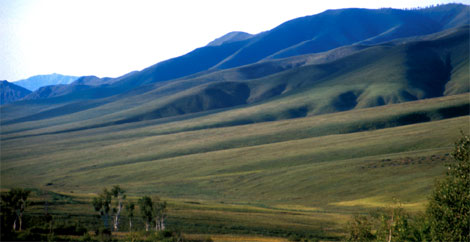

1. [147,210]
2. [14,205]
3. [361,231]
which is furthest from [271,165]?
[361,231]

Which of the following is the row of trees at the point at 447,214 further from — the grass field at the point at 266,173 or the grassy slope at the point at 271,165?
the grassy slope at the point at 271,165

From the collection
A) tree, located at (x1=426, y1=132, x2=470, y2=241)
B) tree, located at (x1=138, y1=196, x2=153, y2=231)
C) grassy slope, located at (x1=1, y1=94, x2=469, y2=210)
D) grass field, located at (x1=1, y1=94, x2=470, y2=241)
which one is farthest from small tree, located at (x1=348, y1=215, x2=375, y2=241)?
grassy slope, located at (x1=1, y1=94, x2=469, y2=210)

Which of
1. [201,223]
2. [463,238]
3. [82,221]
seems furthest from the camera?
[201,223]

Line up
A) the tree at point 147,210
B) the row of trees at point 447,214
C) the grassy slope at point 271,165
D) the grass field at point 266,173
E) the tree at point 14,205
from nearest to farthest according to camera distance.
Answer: the row of trees at point 447,214, the tree at point 14,205, the tree at point 147,210, the grass field at point 266,173, the grassy slope at point 271,165

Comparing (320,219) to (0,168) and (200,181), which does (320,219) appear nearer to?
(200,181)

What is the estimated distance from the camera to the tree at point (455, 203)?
31297 millimetres

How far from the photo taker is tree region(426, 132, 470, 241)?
3130 cm

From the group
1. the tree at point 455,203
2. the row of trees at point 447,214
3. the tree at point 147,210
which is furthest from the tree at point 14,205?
the tree at point 455,203

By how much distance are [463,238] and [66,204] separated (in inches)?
2485

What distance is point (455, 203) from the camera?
106 feet

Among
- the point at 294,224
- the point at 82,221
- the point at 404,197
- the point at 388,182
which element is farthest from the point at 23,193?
the point at 388,182

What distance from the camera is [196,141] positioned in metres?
188

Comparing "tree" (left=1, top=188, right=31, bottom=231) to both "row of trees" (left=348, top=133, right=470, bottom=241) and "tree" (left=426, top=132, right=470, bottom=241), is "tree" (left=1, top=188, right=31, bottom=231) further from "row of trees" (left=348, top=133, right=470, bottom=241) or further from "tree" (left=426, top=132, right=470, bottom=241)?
"tree" (left=426, top=132, right=470, bottom=241)

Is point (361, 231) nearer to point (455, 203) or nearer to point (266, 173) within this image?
point (455, 203)
